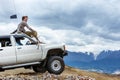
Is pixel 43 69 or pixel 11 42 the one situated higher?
pixel 11 42

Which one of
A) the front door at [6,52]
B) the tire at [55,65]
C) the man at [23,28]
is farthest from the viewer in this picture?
the man at [23,28]

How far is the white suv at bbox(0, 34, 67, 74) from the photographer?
21703 millimetres

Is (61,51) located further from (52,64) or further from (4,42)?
(4,42)

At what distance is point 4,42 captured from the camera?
21844 mm

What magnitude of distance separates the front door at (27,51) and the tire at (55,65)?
2.18 feet

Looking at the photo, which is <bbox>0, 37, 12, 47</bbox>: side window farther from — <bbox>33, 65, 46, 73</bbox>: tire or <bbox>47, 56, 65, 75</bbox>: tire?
<bbox>33, 65, 46, 73</bbox>: tire

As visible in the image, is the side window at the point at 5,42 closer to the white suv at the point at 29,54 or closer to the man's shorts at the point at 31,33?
the white suv at the point at 29,54

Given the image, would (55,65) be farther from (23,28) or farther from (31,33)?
(23,28)

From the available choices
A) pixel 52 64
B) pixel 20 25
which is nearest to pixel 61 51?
pixel 52 64

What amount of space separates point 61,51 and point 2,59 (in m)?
3.55

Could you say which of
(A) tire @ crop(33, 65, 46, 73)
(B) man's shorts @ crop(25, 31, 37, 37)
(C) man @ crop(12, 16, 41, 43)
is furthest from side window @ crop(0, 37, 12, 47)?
(A) tire @ crop(33, 65, 46, 73)

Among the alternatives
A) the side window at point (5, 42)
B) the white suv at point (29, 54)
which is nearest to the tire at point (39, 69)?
the white suv at point (29, 54)

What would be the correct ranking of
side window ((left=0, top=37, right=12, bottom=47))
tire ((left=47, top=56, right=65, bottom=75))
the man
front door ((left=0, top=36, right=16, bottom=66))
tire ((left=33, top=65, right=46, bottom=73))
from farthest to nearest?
tire ((left=33, top=65, right=46, bottom=73)), the man, tire ((left=47, top=56, right=65, bottom=75)), side window ((left=0, top=37, right=12, bottom=47)), front door ((left=0, top=36, right=16, bottom=66))

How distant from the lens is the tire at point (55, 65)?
2305cm
